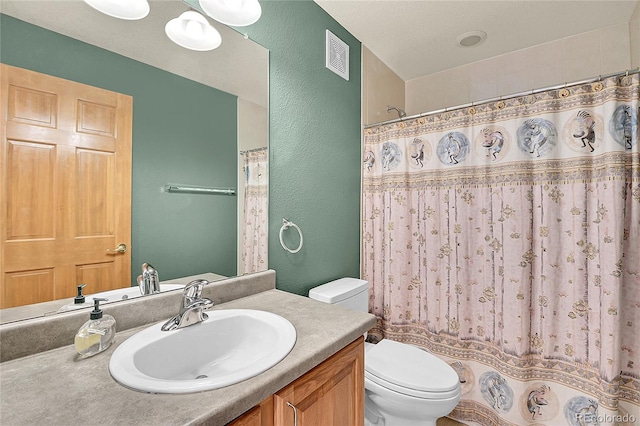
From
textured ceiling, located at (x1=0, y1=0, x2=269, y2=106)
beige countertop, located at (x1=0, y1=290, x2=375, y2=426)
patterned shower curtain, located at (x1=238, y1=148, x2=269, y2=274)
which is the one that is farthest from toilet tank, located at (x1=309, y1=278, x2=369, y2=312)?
textured ceiling, located at (x1=0, y1=0, x2=269, y2=106)

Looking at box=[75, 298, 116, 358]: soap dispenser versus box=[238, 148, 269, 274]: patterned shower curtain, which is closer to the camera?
box=[75, 298, 116, 358]: soap dispenser

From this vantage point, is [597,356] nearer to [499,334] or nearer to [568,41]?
[499,334]

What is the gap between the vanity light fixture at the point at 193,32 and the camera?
41.9 inches

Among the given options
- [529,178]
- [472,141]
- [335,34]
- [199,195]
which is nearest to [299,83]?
[335,34]

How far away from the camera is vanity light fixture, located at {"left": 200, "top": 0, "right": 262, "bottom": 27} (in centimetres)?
111

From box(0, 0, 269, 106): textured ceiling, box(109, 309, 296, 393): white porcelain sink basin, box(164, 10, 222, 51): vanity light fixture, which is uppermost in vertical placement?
box(164, 10, 222, 51): vanity light fixture

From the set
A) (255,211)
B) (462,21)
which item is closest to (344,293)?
(255,211)

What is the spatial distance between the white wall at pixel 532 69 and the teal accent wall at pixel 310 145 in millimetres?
917

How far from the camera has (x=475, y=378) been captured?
66.6 inches

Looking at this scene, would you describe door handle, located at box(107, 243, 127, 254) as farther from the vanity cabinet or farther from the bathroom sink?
the vanity cabinet

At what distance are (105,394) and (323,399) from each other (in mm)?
534

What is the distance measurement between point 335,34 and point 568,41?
5.61ft

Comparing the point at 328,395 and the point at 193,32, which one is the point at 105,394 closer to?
the point at 328,395

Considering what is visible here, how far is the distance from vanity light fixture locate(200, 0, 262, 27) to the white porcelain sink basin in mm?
1142
